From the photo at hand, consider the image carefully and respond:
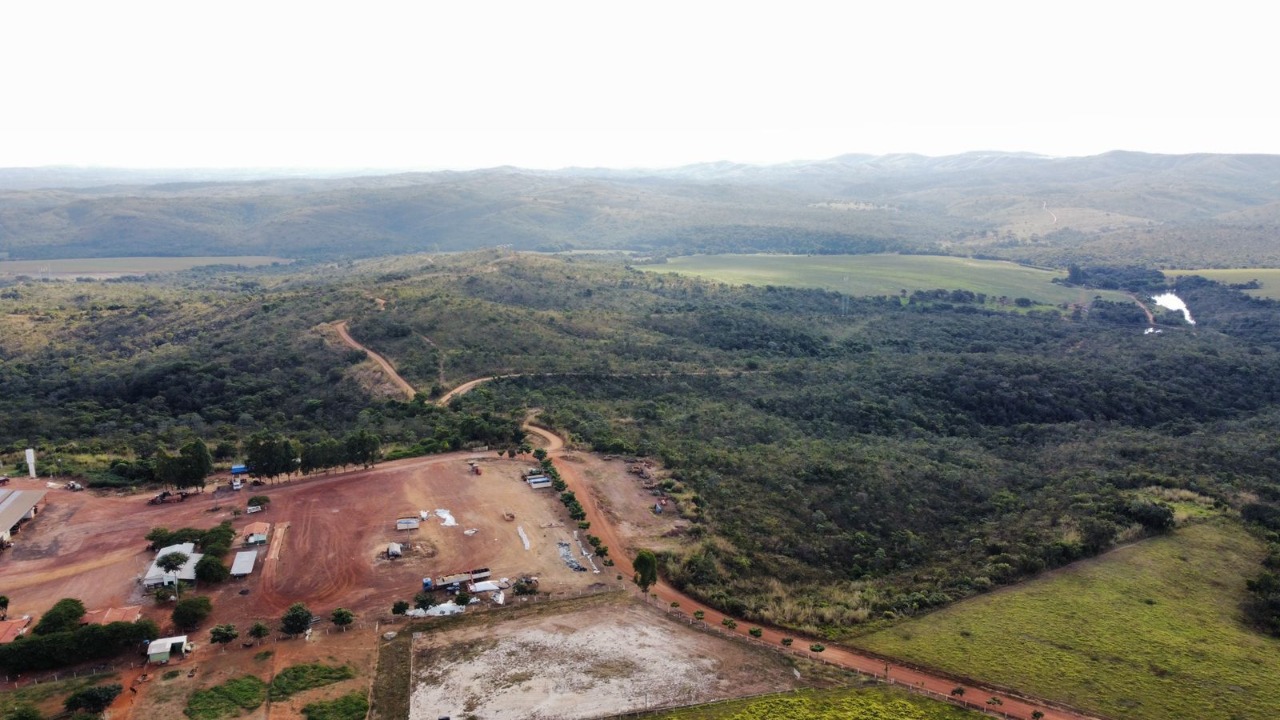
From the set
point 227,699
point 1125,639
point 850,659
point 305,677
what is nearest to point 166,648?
point 227,699

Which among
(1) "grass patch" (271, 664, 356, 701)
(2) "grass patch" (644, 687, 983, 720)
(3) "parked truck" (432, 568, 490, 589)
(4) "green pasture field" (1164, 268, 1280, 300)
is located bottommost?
(1) "grass patch" (271, 664, 356, 701)

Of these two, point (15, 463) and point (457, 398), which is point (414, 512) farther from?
point (15, 463)

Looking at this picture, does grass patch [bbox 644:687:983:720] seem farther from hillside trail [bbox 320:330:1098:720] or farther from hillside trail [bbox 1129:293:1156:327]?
hillside trail [bbox 1129:293:1156:327]

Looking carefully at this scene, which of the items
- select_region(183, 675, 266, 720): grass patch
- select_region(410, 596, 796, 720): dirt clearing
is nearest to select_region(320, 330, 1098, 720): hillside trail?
select_region(410, 596, 796, 720): dirt clearing

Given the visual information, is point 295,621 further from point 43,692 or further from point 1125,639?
point 1125,639

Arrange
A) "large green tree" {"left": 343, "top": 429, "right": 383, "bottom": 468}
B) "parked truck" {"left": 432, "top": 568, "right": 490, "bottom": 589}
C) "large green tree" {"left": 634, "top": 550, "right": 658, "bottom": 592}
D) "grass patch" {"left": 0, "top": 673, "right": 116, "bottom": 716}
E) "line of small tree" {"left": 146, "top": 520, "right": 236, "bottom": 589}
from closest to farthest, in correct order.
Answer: "grass patch" {"left": 0, "top": 673, "right": 116, "bottom": 716}
"line of small tree" {"left": 146, "top": 520, "right": 236, "bottom": 589}
"large green tree" {"left": 634, "top": 550, "right": 658, "bottom": 592}
"parked truck" {"left": 432, "top": 568, "right": 490, "bottom": 589}
"large green tree" {"left": 343, "top": 429, "right": 383, "bottom": 468}

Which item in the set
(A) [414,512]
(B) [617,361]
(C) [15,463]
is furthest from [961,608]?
(C) [15,463]
